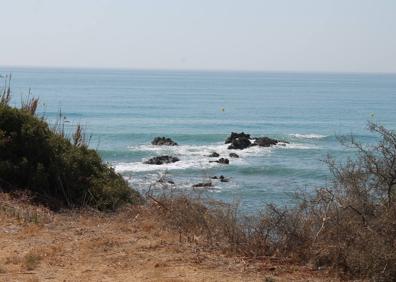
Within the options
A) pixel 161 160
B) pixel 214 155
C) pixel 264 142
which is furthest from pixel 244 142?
pixel 161 160

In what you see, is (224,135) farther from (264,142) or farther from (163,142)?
(163,142)

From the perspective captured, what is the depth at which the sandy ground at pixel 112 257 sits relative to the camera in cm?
736

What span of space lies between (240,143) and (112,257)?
3559cm

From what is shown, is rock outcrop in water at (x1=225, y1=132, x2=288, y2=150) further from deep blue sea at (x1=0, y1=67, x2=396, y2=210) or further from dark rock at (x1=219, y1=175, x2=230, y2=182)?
dark rock at (x1=219, y1=175, x2=230, y2=182)

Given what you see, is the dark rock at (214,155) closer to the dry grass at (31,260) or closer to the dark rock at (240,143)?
the dark rock at (240,143)

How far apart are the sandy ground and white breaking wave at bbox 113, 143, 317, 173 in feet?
75.2

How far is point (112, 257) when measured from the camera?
8.12 metres

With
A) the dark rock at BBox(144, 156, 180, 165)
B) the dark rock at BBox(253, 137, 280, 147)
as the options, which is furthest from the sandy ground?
the dark rock at BBox(253, 137, 280, 147)

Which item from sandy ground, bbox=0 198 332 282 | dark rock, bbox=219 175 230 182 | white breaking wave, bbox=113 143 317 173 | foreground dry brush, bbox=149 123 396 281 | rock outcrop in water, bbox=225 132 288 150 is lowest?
white breaking wave, bbox=113 143 317 173

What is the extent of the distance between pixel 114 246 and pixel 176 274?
1.55 meters

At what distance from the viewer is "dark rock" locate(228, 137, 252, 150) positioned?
43.2 meters

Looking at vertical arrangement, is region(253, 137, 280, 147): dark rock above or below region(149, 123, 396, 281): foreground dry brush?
below

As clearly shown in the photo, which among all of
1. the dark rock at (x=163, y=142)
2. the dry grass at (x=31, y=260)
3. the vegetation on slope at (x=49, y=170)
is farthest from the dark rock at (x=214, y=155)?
the dry grass at (x=31, y=260)

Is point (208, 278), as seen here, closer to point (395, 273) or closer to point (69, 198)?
point (395, 273)
